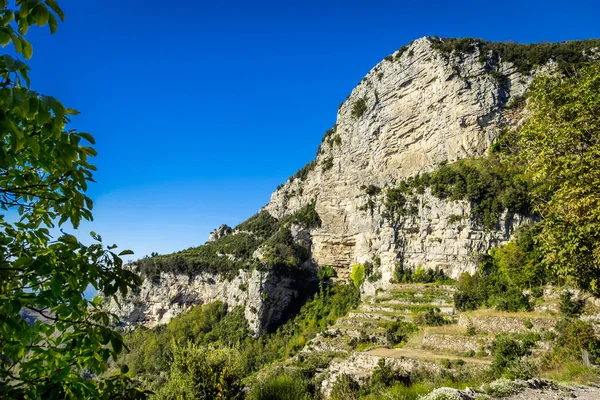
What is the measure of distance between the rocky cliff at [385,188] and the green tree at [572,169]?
97.9ft

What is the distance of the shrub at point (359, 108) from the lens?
55.1 meters

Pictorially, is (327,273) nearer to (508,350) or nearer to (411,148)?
(411,148)

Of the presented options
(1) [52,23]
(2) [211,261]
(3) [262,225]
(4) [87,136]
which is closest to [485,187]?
(4) [87,136]

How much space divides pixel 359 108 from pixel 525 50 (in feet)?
78.8

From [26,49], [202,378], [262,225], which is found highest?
[262,225]

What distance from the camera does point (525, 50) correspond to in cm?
4350

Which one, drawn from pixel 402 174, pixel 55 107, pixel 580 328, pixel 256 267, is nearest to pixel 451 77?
pixel 402 174

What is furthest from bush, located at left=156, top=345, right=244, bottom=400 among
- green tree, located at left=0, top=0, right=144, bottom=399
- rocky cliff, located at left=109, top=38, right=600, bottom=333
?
rocky cliff, located at left=109, top=38, right=600, bottom=333

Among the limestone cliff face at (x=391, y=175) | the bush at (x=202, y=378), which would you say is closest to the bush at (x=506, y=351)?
the limestone cliff face at (x=391, y=175)

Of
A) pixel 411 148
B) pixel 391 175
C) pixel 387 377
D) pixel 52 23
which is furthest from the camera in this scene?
pixel 391 175

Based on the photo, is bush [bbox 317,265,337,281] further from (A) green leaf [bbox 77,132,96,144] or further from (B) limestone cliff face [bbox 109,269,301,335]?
(A) green leaf [bbox 77,132,96,144]

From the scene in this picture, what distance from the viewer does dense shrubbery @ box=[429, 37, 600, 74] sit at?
40969mm

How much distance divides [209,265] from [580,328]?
5575 centimetres

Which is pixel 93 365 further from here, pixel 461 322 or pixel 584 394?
pixel 461 322
